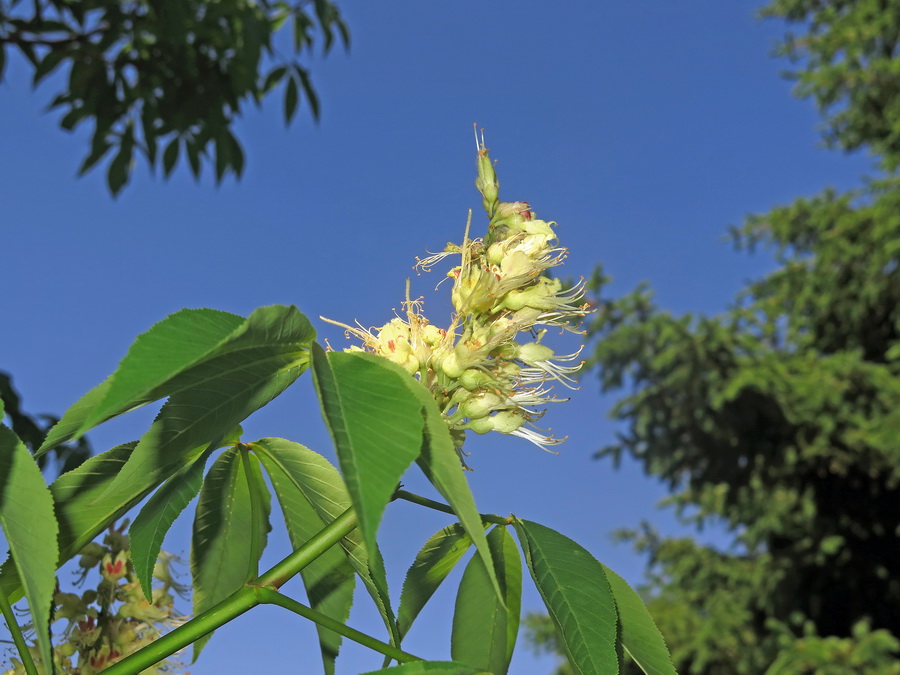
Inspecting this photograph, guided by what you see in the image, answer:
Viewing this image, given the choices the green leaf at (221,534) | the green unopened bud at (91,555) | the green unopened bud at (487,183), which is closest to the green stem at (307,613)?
the green leaf at (221,534)

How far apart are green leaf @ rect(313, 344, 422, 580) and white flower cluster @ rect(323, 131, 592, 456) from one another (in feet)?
0.72

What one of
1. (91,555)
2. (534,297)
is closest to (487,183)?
(534,297)

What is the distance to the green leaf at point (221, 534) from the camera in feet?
3.05

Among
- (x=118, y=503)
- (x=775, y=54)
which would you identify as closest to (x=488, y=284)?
(x=118, y=503)

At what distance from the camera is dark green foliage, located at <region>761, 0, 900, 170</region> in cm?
856

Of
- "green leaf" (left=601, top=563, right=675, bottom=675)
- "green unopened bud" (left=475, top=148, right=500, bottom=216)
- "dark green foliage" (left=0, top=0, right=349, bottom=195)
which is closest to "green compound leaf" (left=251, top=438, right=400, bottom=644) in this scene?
"green leaf" (left=601, top=563, right=675, bottom=675)

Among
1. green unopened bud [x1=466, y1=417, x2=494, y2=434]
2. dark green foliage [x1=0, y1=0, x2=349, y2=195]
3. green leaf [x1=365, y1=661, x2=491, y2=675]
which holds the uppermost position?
dark green foliage [x1=0, y1=0, x2=349, y2=195]

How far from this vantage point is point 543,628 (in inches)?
341

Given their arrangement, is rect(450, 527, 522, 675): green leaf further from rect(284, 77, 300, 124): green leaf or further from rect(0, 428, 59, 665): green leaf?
rect(284, 77, 300, 124): green leaf

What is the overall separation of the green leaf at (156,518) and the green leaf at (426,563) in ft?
0.78

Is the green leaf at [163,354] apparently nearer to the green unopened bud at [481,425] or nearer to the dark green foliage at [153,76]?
the green unopened bud at [481,425]

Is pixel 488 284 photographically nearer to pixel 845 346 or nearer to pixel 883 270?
pixel 883 270

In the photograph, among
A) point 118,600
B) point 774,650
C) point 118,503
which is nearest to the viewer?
point 118,503

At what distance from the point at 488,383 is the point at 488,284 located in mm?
100
